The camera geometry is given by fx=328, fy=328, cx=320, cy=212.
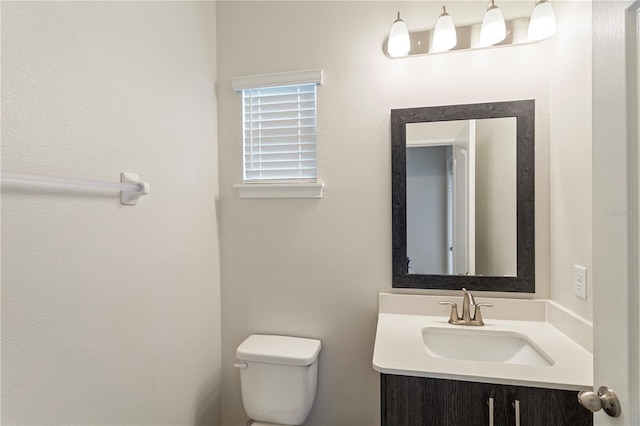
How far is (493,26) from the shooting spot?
1354 mm

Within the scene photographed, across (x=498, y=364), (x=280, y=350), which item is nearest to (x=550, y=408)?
(x=498, y=364)

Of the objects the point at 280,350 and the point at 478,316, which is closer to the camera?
the point at 478,316

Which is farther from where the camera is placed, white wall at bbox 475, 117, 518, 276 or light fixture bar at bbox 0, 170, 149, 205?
white wall at bbox 475, 117, 518, 276

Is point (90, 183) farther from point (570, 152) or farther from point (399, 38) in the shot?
point (570, 152)

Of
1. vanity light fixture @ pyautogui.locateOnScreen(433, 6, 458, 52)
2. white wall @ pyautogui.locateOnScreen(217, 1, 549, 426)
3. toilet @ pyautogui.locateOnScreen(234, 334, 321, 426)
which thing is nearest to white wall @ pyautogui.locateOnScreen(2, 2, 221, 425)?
white wall @ pyautogui.locateOnScreen(217, 1, 549, 426)

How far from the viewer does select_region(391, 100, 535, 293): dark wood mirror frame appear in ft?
4.65

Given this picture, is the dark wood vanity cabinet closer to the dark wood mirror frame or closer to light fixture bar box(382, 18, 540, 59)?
the dark wood mirror frame

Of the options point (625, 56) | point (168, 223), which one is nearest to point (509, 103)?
point (625, 56)

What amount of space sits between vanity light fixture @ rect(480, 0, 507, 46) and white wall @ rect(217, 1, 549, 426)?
3.4 inches

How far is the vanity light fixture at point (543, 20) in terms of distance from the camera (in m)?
1.30

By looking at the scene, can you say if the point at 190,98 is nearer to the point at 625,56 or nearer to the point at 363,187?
the point at 363,187

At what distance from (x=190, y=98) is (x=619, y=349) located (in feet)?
5.56

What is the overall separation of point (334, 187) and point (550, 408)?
1.13 m

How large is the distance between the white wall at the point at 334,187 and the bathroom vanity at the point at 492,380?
1.03ft
